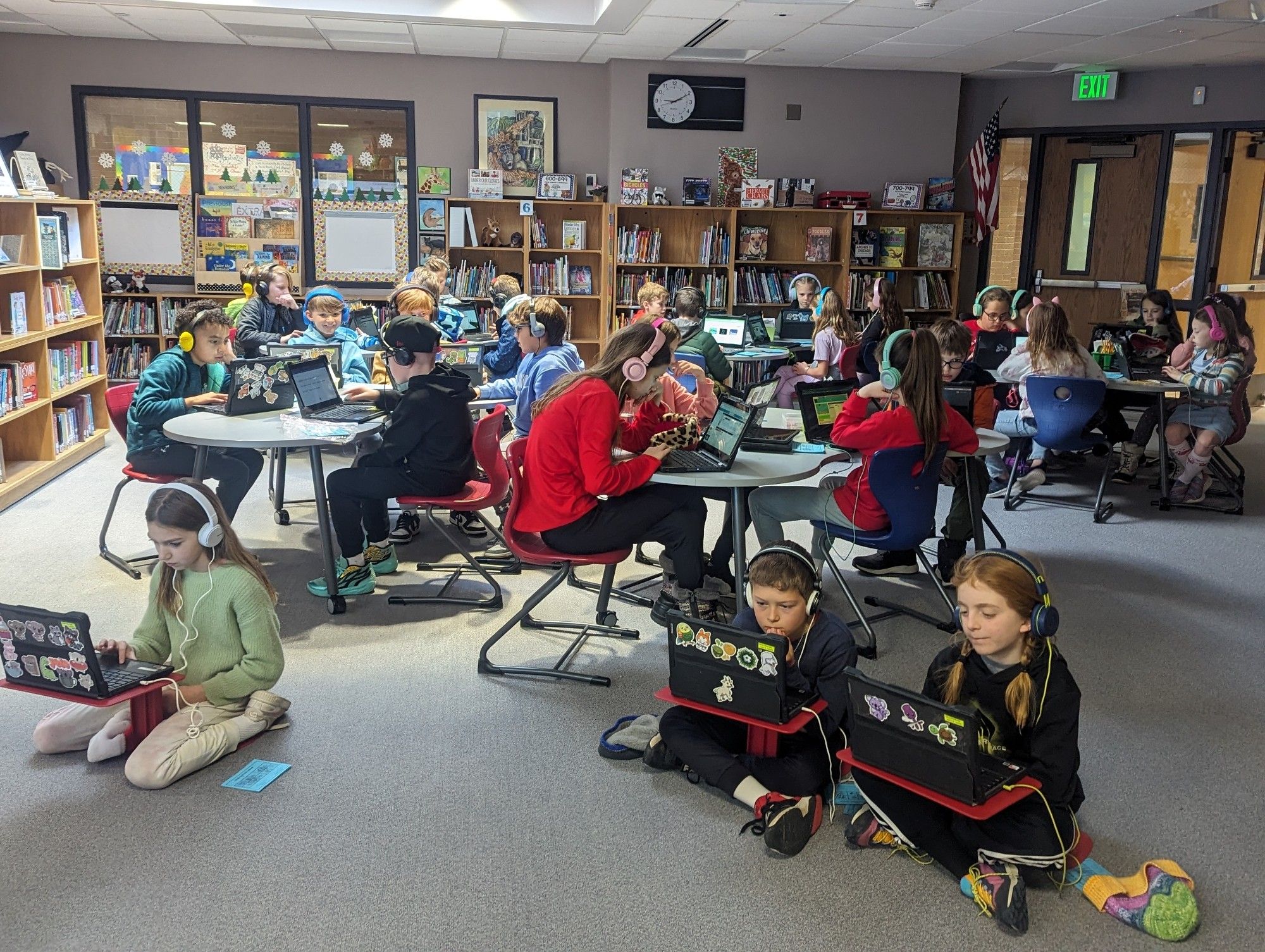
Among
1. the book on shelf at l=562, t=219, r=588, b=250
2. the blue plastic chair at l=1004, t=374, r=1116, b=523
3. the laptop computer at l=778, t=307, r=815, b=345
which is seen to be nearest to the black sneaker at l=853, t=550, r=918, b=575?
the blue plastic chair at l=1004, t=374, r=1116, b=523

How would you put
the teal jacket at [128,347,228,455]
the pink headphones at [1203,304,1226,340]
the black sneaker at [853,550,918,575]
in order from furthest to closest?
the pink headphones at [1203,304,1226,340] → the black sneaker at [853,550,918,575] → the teal jacket at [128,347,228,455]

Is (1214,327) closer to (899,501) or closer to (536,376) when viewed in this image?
(899,501)

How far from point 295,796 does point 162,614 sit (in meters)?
0.67

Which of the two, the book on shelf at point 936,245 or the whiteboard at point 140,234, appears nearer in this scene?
the whiteboard at point 140,234

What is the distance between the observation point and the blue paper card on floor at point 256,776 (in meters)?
2.89

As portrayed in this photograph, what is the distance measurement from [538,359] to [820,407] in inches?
59.8

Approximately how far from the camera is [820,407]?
13.8 ft

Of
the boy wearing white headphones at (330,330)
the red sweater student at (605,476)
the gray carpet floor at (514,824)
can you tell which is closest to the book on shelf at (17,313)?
the boy wearing white headphones at (330,330)

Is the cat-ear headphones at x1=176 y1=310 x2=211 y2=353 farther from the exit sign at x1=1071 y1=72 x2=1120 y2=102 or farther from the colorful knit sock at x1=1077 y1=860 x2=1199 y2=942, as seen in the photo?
the exit sign at x1=1071 y1=72 x2=1120 y2=102

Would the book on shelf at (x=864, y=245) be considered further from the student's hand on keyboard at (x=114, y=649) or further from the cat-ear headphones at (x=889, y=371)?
the student's hand on keyboard at (x=114, y=649)

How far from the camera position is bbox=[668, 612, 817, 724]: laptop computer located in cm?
267

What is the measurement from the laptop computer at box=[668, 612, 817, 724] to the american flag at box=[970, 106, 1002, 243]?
804 centimetres

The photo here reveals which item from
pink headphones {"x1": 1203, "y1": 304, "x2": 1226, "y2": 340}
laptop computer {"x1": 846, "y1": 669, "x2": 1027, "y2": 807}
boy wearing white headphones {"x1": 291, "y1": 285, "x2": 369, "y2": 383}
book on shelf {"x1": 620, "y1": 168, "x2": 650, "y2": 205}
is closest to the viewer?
laptop computer {"x1": 846, "y1": 669, "x2": 1027, "y2": 807}

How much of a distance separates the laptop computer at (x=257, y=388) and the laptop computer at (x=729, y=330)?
351cm
